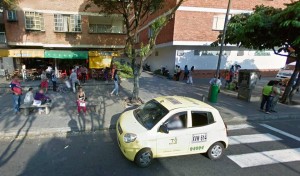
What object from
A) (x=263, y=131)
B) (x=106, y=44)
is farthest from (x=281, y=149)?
(x=106, y=44)

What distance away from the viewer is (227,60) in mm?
22047

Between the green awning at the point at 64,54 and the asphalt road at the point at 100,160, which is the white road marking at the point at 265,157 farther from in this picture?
the green awning at the point at 64,54

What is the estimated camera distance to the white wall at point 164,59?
20.9m

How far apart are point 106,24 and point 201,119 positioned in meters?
18.9

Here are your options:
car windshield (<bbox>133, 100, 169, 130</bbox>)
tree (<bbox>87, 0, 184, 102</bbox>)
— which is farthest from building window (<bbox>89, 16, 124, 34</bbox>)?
car windshield (<bbox>133, 100, 169, 130</bbox>)

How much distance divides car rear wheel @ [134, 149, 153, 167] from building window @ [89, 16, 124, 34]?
17.0 metres

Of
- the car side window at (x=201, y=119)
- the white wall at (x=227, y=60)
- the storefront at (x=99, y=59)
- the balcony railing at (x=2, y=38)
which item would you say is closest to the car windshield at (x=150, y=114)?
the car side window at (x=201, y=119)

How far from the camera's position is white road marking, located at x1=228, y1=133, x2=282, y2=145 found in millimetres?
6695

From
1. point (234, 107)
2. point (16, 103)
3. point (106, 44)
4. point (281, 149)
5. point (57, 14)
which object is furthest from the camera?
point (106, 44)

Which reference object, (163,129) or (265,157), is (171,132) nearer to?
(163,129)

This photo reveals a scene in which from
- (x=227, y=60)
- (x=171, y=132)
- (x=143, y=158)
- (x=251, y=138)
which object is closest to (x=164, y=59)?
(x=227, y=60)

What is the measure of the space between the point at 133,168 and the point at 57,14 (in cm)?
1791

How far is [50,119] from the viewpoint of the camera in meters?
7.93

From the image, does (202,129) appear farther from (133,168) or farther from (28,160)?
(28,160)
